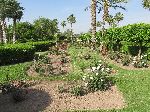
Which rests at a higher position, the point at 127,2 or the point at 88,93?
the point at 127,2

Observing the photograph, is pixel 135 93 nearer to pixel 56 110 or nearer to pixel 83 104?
pixel 83 104

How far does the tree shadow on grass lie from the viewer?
14.1 meters

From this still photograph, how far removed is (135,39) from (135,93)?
10.7 meters

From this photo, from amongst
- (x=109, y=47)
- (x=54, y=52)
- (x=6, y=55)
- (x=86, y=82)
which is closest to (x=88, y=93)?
(x=86, y=82)

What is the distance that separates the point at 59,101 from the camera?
14.9 metres

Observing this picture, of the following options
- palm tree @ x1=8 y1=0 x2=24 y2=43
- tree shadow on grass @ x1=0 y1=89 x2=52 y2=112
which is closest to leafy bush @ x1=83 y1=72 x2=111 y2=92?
tree shadow on grass @ x1=0 y1=89 x2=52 y2=112

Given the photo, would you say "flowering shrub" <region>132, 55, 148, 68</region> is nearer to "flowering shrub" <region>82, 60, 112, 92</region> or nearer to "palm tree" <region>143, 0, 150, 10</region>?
"flowering shrub" <region>82, 60, 112, 92</region>

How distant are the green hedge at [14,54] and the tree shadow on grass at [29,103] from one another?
8.95 metres

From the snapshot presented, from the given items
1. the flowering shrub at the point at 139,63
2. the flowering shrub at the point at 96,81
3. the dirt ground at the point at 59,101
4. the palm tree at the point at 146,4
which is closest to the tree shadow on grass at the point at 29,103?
the dirt ground at the point at 59,101

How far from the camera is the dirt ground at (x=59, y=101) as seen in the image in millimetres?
14117

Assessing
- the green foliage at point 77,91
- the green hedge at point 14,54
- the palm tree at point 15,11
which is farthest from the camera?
the palm tree at point 15,11

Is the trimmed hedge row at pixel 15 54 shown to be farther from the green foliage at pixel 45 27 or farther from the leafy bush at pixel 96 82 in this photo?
the green foliage at pixel 45 27

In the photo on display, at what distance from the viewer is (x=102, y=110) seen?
44.5ft

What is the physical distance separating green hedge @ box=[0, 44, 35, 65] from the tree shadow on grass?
29.4 ft
